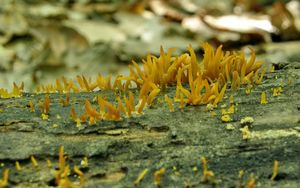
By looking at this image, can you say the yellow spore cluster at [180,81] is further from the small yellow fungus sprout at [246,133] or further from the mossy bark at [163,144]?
the small yellow fungus sprout at [246,133]

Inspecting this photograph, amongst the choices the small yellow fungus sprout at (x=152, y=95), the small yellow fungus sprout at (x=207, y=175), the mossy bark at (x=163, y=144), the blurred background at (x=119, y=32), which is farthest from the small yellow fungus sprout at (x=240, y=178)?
the blurred background at (x=119, y=32)

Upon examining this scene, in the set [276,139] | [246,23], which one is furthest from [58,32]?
[276,139]

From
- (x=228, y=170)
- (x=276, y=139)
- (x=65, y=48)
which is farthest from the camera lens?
(x=65, y=48)

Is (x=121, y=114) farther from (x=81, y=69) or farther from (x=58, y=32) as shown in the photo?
(x=58, y=32)

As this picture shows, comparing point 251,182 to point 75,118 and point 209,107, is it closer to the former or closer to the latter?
point 209,107

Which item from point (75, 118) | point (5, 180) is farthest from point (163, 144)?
point (5, 180)

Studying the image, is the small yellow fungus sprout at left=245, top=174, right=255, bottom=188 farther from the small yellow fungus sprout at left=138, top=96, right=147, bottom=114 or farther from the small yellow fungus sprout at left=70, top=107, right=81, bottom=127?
the small yellow fungus sprout at left=70, top=107, right=81, bottom=127

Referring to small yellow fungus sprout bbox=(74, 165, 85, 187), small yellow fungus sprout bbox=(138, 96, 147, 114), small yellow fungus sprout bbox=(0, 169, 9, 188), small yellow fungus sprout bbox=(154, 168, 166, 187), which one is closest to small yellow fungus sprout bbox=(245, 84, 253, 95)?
small yellow fungus sprout bbox=(138, 96, 147, 114)
